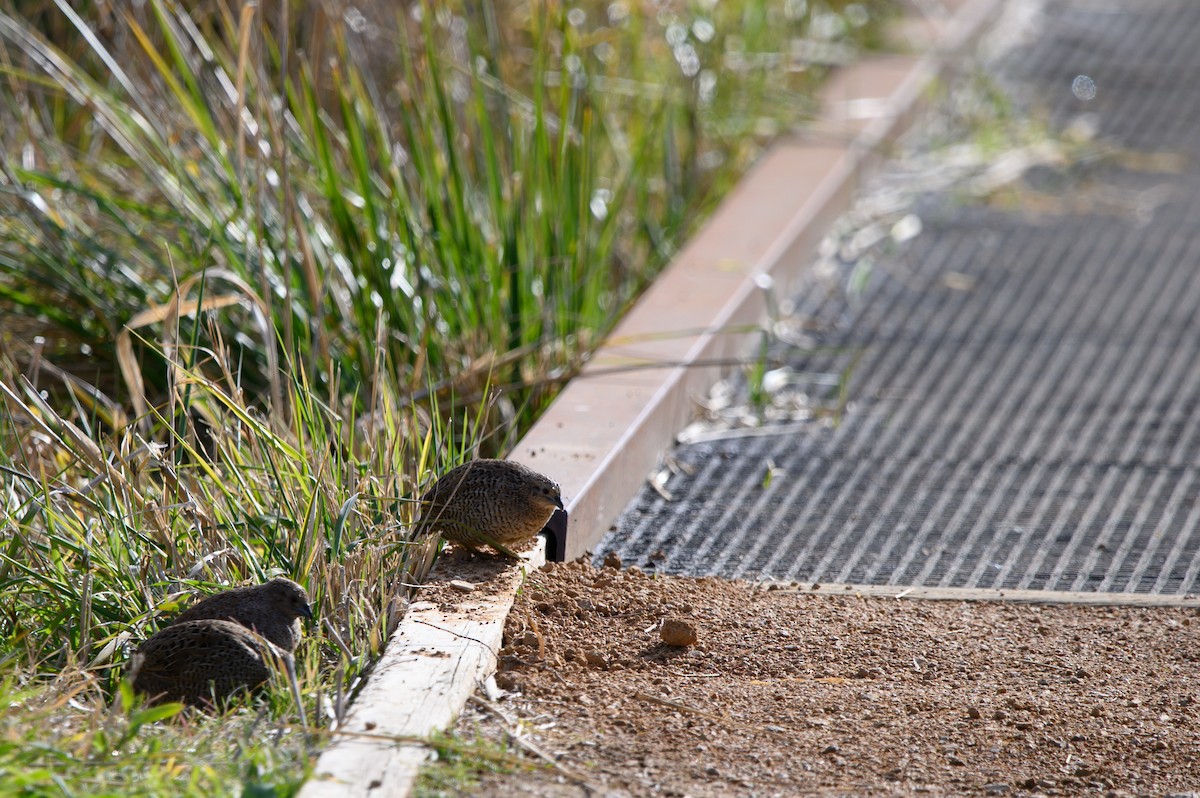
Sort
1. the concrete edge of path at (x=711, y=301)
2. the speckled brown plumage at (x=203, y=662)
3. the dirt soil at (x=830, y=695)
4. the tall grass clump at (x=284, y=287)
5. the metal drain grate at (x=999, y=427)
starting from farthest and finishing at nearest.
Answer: the concrete edge of path at (x=711, y=301) → the metal drain grate at (x=999, y=427) → the tall grass clump at (x=284, y=287) → the speckled brown plumage at (x=203, y=662) → the dirt soil at (x=830, y=695)

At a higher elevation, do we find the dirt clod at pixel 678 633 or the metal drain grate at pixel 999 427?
the metal drain grate at pixel 999 427

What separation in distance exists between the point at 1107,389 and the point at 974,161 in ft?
7.71

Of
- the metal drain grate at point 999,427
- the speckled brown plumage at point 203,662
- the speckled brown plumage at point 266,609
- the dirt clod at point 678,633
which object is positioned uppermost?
the metal drain grate at point 999,427

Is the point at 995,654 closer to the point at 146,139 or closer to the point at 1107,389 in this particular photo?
the point at 1107,389

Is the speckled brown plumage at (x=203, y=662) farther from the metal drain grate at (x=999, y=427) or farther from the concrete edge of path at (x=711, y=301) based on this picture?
the metal drain grate at (x=999, y=427)

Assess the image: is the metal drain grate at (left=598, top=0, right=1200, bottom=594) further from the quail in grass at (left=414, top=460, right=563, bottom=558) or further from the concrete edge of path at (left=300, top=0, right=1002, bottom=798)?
the quail in grass at (left=414, top=460, right=563, bottom=558)

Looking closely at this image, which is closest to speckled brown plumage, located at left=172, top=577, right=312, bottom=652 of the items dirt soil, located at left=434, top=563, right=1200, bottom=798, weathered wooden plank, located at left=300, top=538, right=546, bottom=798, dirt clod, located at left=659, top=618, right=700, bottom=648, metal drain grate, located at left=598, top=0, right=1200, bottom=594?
weathered wooden plank, located at left=300, top=538, right=546, bottom=798

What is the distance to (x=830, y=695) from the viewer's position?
3082mm

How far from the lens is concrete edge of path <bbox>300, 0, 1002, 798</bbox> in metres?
2.77

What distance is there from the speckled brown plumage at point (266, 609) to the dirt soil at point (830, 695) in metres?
0.39

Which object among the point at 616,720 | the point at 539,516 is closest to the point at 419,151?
the point at 539,516

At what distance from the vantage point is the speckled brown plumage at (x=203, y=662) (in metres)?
2.90

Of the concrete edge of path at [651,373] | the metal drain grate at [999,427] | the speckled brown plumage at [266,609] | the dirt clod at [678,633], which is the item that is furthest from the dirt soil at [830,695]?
the speckled brown plumage at [266,609]

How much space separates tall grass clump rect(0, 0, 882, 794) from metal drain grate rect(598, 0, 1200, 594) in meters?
0.71
